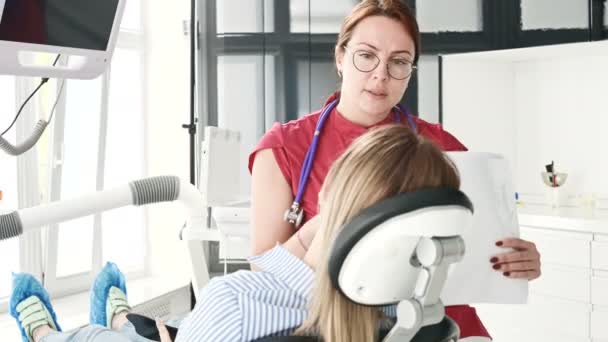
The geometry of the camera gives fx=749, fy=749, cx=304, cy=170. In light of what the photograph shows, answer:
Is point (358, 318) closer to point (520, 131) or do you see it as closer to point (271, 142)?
point (271, 142)

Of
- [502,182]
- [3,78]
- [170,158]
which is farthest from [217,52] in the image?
[502,182]

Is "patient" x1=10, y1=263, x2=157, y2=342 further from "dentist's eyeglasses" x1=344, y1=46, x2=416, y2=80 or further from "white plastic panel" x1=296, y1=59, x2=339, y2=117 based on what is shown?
"white plastic panel" x1=296, y1=59, x2=339, y2=117

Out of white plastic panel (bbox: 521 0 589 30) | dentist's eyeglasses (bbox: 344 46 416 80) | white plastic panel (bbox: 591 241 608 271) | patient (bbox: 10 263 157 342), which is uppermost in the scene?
white plastic panel (bbox: 521 0 589 30)

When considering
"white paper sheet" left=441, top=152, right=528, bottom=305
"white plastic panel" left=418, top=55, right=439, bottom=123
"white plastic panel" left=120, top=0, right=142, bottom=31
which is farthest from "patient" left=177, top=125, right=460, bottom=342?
"white plastic panel" left=120, top=0, right=142, bottom=31

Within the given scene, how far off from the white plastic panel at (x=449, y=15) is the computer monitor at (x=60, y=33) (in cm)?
321

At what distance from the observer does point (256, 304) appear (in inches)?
43.6

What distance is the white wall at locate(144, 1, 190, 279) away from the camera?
5.54 meters

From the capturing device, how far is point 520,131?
479cm

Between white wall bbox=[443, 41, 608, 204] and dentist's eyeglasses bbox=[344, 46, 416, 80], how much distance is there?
9.57 feet

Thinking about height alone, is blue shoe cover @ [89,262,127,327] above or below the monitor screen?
below

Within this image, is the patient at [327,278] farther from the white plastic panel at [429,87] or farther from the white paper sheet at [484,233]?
the white plastic panel at [429,87]

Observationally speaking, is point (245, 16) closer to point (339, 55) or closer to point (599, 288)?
point (599, 288)

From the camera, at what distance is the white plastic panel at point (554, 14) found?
165 inches

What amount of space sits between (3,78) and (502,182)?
3728 mm
